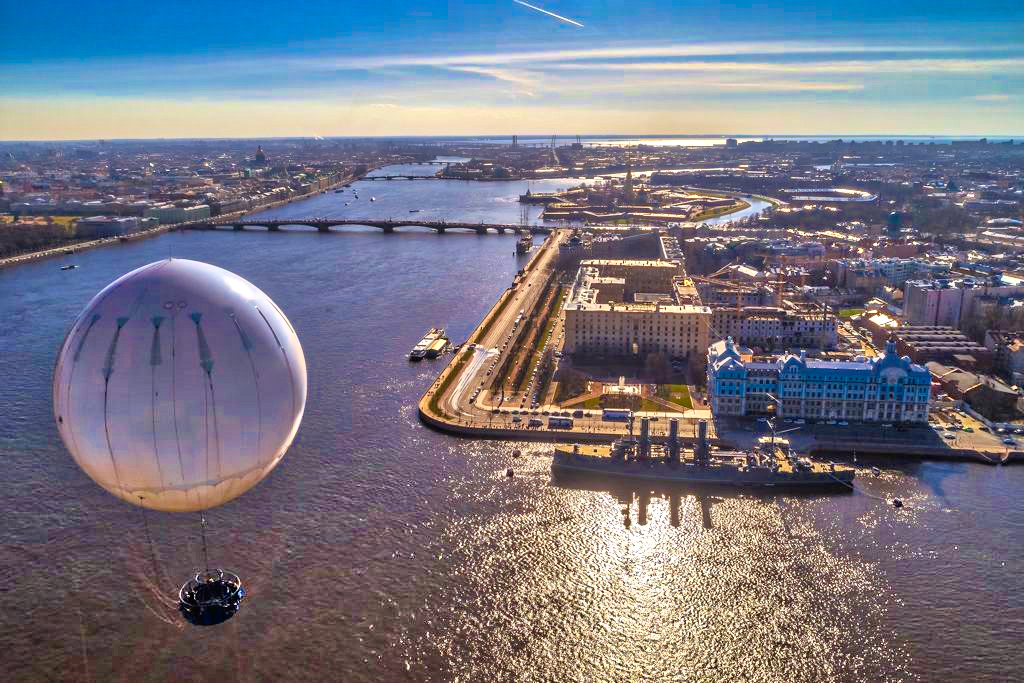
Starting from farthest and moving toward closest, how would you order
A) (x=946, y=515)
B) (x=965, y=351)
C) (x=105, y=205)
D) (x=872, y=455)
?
(x=105, y=205)
(x=965, y=351)
(x=872, y=455)
(x=946, y=515)

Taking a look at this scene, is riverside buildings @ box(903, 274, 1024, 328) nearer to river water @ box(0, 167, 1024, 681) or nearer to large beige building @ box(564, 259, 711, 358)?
large beige building @ box(564, 259, 711, 358)

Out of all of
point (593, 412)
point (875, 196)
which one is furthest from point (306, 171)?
point (593, 412)

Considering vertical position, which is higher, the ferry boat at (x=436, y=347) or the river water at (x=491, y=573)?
the ferry boat at (x=436, y=347)

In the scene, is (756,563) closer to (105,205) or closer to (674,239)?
(674,239)

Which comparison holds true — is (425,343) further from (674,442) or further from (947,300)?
(947,300)

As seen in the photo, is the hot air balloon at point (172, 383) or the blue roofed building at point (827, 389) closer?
the hot air balloon at point (172, 383)

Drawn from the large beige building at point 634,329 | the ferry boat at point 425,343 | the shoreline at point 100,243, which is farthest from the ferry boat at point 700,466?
the shoreline at point 100,243

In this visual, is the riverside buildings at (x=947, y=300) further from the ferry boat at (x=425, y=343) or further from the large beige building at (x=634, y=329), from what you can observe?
the ferry boat at (x=425, y=343)

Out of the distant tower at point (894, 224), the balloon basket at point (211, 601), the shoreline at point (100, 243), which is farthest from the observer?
the distant tower at point (894, 224)
